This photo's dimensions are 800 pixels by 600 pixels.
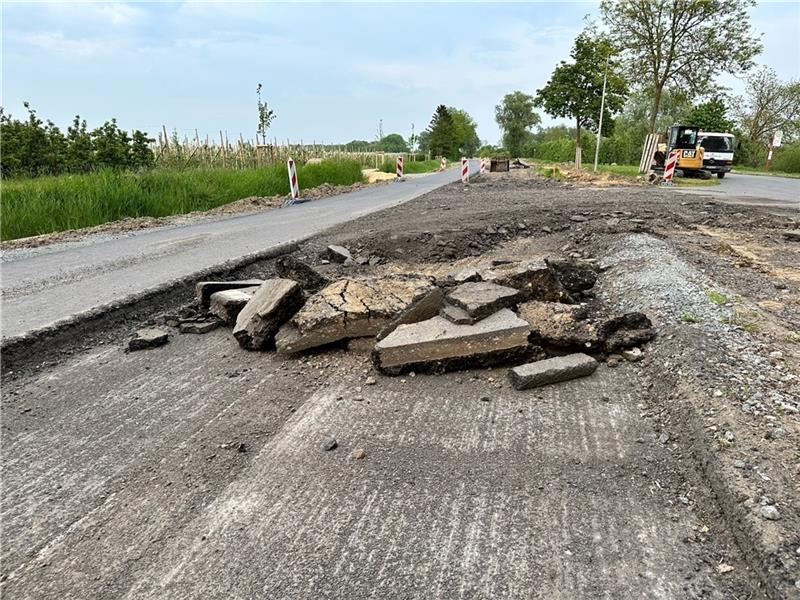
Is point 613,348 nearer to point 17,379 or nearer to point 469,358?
point 469,358

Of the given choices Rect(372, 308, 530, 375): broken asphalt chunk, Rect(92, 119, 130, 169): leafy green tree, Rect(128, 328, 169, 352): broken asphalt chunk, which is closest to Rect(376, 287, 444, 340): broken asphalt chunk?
Rect(372, 308, 530, 375): broken asphalt chunk

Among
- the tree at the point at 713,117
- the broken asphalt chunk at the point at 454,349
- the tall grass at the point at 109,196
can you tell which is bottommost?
the broken asphalt chunk at the point at 454,349

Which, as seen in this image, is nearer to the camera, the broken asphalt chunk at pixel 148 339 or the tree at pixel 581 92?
the broken asphalt chunk at pixel 148 339

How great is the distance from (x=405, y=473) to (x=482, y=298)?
1.58 m

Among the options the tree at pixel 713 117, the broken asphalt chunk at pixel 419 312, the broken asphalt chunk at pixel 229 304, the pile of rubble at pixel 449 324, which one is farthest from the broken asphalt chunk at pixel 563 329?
the tree at pixel 713 117

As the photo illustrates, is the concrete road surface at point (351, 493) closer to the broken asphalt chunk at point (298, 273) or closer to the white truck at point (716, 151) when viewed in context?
the broken asphalt chunk at point (298, 273)

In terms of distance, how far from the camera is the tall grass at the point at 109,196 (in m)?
9.23

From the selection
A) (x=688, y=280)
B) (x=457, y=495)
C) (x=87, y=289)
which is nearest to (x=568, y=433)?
(x=457, y=495)

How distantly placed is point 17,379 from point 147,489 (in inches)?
74.9

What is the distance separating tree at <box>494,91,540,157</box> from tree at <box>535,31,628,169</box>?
55.9 metres

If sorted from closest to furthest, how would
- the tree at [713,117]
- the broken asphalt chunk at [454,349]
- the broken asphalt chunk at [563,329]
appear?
the broken asphalt chunk at [454,349] → the broken asphalt chunk at [563,329] → the tree at [713,117]

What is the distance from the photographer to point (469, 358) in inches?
131

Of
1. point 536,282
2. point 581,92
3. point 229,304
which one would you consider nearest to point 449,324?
point 536,282

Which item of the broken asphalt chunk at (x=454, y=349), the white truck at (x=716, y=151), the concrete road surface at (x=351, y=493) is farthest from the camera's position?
the white truck at (x=716, y=151)
